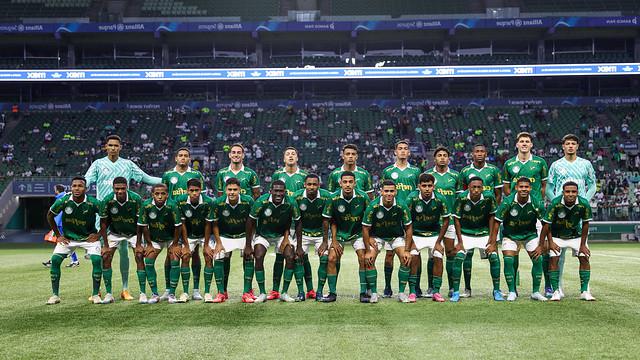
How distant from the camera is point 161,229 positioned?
1034cm

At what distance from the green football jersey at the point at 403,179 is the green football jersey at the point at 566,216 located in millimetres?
2078

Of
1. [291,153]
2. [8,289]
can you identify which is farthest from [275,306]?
[8,289]

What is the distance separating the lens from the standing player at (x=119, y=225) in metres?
10.4

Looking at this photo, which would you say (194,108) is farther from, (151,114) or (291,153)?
(291,153)

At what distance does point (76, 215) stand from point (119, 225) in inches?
24.6

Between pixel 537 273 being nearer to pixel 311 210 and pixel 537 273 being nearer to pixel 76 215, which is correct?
pixel 311 210

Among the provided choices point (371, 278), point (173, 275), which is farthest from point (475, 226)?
point (173, 275)

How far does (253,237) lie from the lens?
10.5 meters

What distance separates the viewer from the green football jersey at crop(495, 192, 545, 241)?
1011 centimetres

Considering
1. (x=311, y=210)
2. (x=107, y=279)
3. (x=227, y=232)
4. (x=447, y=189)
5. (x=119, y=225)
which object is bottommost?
(x=107, y=279)

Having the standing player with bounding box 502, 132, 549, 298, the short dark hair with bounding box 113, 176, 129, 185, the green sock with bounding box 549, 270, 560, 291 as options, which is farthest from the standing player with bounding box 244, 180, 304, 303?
the green sock with bounding box 549, 270, 560, 291

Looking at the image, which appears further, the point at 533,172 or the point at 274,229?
the point at 533,172

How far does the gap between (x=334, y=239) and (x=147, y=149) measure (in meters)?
33.0

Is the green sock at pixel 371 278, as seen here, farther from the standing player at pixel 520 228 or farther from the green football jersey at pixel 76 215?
the green football jersey at pixel 76 215
